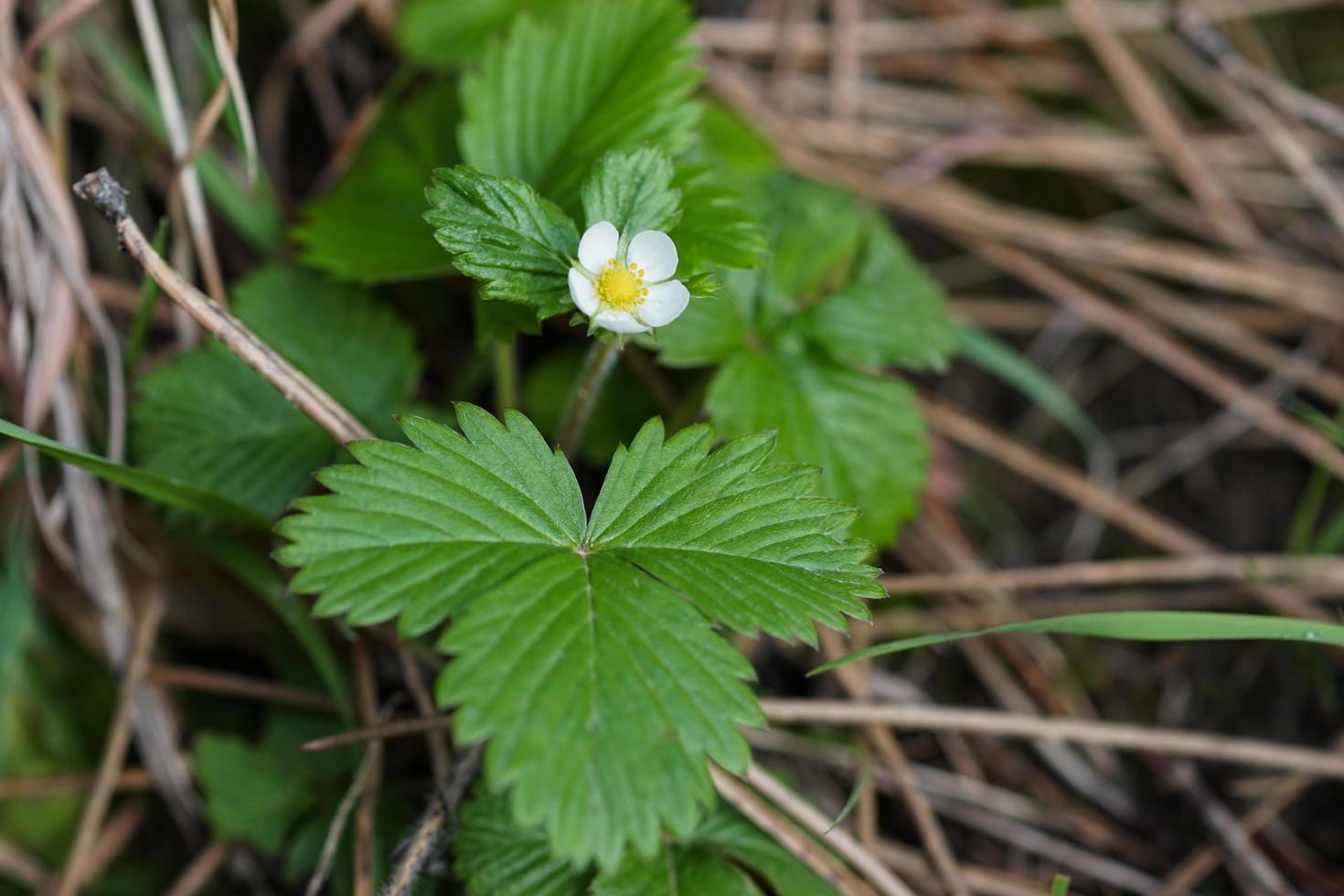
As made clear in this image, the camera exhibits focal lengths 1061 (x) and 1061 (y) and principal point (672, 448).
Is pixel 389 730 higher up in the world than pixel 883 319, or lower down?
lower down

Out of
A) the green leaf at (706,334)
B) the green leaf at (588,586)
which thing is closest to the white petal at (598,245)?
the green leaf at (588,586)

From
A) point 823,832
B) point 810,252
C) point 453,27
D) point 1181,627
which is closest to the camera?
point 1181,627

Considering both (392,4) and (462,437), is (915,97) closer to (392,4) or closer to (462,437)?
(392,4)

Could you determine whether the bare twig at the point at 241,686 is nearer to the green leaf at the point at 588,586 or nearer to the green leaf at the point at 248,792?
the green leaf at the point at 248,792

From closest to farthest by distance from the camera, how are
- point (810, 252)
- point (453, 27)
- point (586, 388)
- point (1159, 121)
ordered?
point (586, 388)
point (810, 252)
point (453, 27)
point (1159, 121)

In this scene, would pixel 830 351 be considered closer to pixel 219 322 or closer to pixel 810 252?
pixel 810 252

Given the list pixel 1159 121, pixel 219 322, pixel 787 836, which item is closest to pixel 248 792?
pixel 219 322

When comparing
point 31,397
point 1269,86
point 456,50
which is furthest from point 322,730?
point 1269,86
